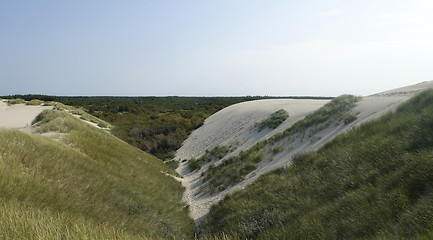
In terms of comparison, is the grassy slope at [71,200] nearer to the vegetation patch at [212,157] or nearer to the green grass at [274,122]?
the vegetation patch at [212,157]

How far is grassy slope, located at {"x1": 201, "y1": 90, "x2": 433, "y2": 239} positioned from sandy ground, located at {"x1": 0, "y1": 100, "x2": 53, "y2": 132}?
78.4 ft

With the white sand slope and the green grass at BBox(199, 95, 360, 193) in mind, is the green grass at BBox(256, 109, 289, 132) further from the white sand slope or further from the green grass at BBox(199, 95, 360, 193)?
the green grass at BBox(199, 95, 360, 193)

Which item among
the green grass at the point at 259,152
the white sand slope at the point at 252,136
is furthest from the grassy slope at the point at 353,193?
the green grass at the point at 259,152

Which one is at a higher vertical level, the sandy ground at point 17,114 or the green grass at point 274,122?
the sandy ground at point 17,114

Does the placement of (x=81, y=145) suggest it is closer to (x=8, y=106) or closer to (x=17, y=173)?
(x=17, y=173)

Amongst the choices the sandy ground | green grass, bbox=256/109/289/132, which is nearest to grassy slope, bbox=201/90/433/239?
green grass, bbox=256/109/289/132

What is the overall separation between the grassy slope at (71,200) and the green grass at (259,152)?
2883mm

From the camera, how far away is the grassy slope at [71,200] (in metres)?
3.23

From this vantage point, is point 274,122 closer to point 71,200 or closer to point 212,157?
point 212,157

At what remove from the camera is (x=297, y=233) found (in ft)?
16.3

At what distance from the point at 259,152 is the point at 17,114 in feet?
96.1

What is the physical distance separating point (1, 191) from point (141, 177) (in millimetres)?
7305

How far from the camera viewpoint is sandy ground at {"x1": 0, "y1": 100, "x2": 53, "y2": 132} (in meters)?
24.3

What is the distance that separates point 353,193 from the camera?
5242 millimetres
